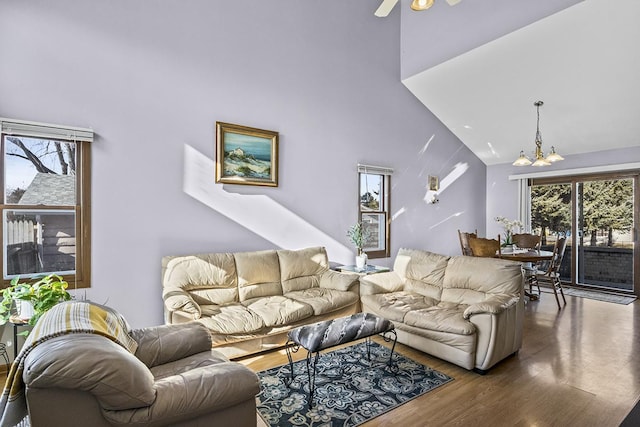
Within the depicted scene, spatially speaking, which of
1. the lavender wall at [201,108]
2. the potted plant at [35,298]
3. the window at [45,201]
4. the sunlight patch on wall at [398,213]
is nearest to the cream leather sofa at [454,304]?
the lavender wall at [201,108]

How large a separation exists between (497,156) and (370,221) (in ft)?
11.1

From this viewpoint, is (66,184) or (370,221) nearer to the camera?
(66,184)

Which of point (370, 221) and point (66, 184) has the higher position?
point (66, 184)

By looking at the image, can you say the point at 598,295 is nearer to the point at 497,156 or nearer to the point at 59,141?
the point at 497,156

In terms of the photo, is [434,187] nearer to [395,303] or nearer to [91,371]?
[395,303]

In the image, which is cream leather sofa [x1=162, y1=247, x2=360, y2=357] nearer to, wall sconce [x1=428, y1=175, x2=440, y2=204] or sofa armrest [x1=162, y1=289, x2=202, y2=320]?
sofa armrest [x1=162, y1=289, x2=202, y2=320]

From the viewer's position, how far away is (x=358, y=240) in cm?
488

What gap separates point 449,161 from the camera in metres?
6.43

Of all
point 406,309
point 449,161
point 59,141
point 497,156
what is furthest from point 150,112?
point 497,156

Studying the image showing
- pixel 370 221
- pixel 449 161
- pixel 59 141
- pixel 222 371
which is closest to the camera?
pixel 222 371

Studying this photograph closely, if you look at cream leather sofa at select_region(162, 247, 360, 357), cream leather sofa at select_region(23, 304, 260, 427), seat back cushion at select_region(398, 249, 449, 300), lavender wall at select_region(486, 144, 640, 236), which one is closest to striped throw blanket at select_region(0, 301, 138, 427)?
cream leather sofa at select_region(23, 304, 260, 427)

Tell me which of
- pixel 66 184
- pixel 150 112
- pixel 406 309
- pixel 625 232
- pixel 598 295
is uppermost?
pixel 150 112

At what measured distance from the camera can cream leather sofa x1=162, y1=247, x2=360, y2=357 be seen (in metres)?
2.94

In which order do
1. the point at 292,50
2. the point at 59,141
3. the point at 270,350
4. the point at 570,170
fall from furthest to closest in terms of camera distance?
1. the point at 570,170
2. the point at 292,50
3. the point at 270,350
4. the point at 59,141
